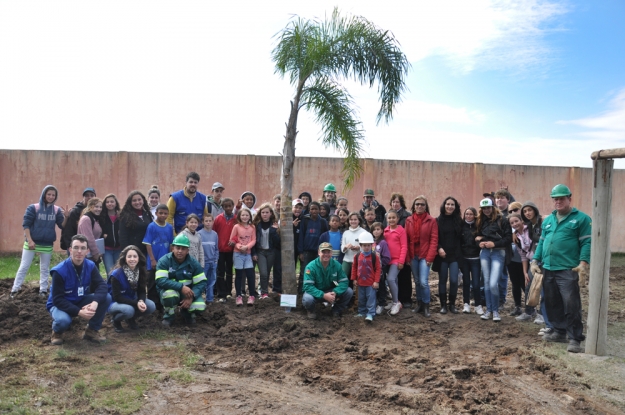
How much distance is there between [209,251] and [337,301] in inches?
84.3

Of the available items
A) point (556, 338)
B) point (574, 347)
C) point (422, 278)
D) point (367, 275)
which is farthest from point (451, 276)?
point (574, 347)

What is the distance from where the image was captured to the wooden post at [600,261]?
6102 millimetres

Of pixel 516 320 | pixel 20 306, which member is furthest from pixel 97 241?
pixel 516 320

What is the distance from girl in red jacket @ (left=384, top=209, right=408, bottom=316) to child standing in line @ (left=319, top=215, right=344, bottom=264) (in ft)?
2.70

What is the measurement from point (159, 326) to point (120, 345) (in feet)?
2.62

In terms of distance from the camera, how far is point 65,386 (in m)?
4.98

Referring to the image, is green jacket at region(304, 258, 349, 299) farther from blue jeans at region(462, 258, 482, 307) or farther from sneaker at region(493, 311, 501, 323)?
sneaker at region(493, 311, 501, 323)

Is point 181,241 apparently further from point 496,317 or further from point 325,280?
point 496,317

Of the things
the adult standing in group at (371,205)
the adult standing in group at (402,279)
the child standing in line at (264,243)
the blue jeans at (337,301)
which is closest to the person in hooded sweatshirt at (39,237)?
the child standing in line at (264,243)

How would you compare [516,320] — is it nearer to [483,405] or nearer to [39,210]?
[483,405]

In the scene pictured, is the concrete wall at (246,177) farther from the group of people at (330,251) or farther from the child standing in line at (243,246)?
the child standing in line at (243,246)

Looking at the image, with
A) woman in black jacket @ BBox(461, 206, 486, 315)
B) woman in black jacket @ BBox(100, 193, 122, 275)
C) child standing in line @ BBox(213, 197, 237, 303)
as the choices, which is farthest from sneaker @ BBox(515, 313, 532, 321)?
woman in black jacket @ BBox(100, 193, 122, 275)

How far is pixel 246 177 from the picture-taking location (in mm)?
14516

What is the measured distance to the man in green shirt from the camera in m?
7.67
